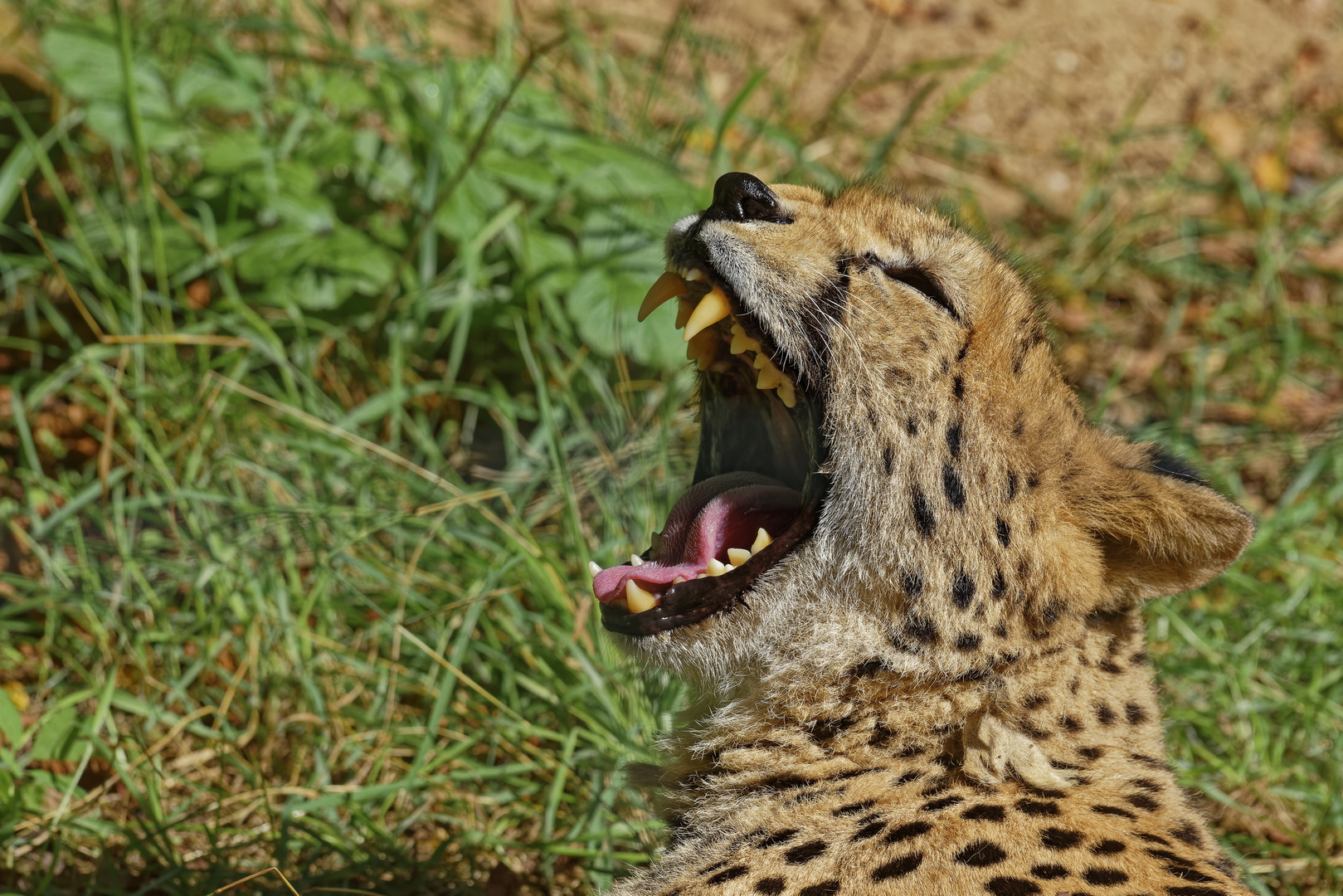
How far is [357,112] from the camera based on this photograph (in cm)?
516

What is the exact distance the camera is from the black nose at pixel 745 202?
2.61m

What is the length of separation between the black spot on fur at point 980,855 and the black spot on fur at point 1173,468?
32.5 inches

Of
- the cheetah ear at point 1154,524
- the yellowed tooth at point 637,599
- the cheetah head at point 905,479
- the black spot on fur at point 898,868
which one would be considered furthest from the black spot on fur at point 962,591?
the yellowed tooth at point 637,599

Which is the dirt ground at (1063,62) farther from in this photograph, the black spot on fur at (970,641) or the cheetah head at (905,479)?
the black spot on fur at (970,641)

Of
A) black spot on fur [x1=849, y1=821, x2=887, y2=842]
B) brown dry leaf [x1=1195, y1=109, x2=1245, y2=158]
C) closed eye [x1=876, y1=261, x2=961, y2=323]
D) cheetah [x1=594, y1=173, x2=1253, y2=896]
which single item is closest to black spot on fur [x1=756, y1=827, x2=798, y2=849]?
cheetah [x1=594, y1=173, x2=1253, y2=896]


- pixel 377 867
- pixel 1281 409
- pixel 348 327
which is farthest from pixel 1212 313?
pixel 377 867

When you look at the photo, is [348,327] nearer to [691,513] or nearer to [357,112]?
[357,112]

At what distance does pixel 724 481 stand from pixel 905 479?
1.84 feet

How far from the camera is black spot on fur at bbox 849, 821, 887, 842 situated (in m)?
2.30

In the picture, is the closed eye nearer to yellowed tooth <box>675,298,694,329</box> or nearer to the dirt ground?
yellowed tooth <box>675,298,694,329</box>

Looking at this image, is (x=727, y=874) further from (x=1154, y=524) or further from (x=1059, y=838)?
(x=1154, y=524)

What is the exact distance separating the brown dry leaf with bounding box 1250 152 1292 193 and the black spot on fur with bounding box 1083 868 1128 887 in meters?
5.48

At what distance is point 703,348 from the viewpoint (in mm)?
2910

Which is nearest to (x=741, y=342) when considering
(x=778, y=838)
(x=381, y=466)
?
(x=778, y=838)
